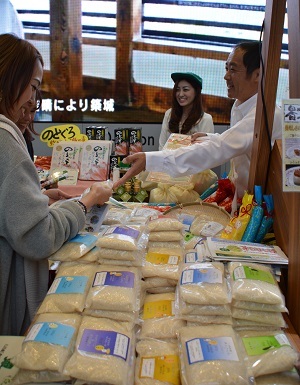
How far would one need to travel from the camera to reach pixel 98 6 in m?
5.03

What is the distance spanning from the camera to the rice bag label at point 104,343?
3.54 feet

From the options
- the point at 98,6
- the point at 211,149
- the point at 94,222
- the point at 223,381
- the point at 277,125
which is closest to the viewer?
the point at 223,381

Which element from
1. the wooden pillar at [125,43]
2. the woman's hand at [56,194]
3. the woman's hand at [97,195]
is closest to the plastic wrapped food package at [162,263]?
the woman's hand at [97,195]

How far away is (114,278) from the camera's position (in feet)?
4.48

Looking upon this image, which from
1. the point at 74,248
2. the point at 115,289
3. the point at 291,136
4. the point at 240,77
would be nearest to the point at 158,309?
the point at 115,289

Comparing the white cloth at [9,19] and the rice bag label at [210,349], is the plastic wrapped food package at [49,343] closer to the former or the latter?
the rice bag label at [210,349]

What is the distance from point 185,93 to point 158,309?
11.5 feet

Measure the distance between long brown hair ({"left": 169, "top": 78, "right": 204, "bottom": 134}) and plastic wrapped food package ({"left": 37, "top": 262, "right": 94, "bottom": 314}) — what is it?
10.5 feet

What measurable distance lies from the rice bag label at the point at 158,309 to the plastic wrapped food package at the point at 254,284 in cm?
23

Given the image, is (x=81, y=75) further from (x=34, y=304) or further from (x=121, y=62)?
(x=34, y=304)

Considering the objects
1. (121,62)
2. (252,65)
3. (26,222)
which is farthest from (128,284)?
(121,62)

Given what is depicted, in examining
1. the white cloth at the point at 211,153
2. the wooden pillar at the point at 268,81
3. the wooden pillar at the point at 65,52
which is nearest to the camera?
the wooden pillar at the point at 268,81

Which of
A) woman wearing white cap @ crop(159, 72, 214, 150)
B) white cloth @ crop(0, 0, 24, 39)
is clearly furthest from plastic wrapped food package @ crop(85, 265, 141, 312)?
white cloth @ crop(0, 0, 24, 39)

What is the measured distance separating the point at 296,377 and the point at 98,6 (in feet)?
16.3
